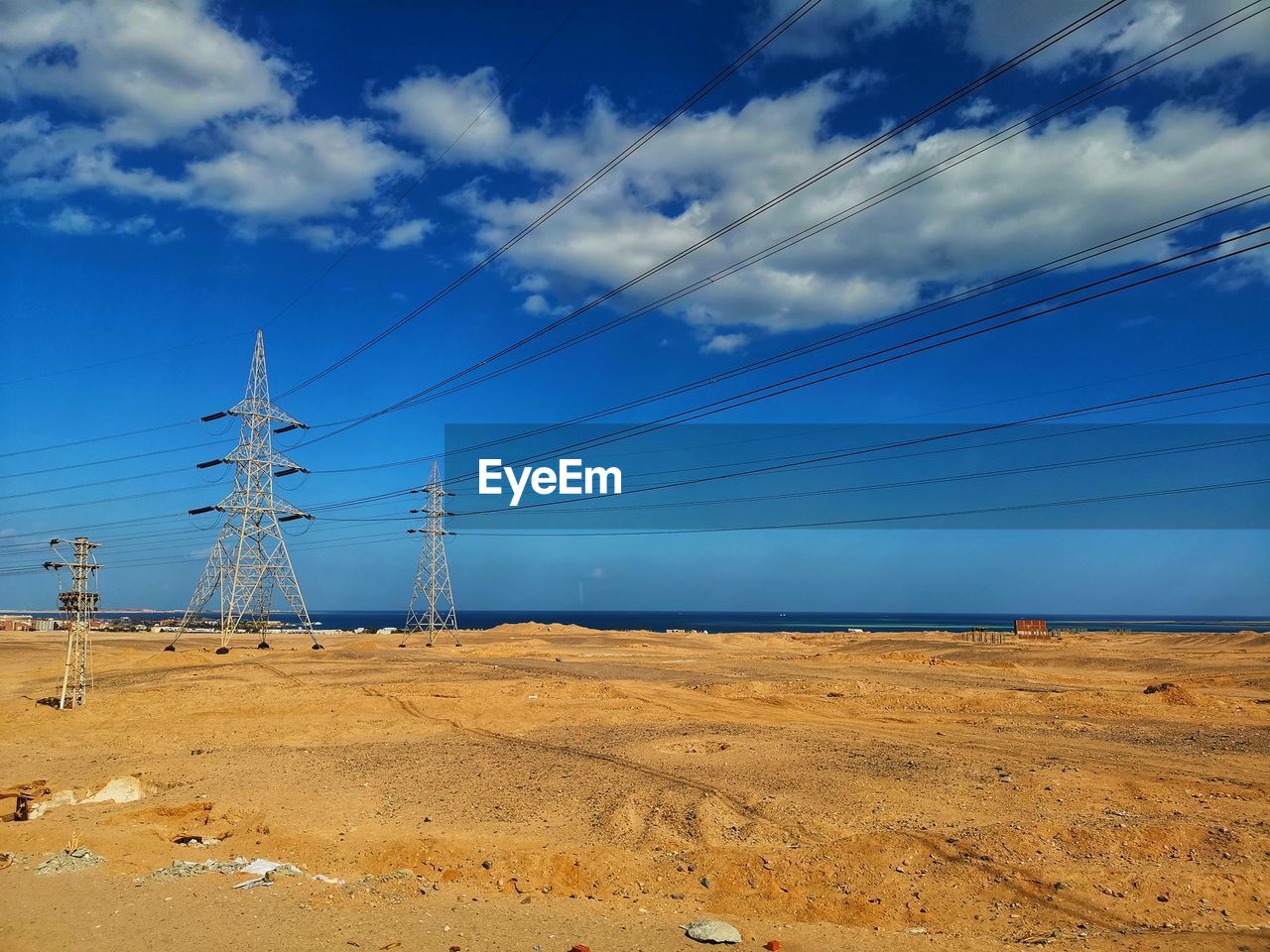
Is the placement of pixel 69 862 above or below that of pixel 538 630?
above

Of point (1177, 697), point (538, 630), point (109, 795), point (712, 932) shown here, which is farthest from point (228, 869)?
point (538, 630)

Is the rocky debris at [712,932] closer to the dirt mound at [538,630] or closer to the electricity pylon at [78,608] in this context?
the electricity pylon at [78,608]

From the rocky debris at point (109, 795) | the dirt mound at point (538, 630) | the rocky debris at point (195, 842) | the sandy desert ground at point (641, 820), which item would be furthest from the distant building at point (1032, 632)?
the rocky debris at point (195, 842)

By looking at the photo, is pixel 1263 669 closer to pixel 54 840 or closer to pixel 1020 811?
pixel 1020 811

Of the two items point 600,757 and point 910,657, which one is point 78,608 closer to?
point 600,757

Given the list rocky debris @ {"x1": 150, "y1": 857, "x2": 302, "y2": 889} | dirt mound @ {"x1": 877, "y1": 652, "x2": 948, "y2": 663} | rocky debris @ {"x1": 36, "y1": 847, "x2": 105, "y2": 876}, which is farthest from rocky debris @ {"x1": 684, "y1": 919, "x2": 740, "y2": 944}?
dirt mound @ {"x1": 877, "y1": 652, "x2": 948, "y2": 663}

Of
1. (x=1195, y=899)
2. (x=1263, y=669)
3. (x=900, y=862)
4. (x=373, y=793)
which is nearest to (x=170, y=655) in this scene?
(x=373, y=793)

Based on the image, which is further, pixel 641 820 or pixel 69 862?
pixel 641 820

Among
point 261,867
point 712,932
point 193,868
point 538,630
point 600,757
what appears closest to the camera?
point 712,932
